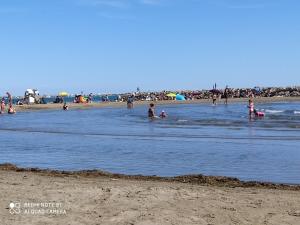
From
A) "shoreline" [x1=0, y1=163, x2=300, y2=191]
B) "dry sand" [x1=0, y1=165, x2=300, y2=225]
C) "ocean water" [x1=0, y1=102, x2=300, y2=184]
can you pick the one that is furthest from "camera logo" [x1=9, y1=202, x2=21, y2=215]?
"ocean water" [x1=0, y1=102, x2=300, y2=184]

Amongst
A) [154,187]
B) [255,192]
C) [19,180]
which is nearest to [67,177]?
[19,180]

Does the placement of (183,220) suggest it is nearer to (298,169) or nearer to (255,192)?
(255,192)

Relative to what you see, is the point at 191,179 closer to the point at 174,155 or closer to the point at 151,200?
the point at 151,200

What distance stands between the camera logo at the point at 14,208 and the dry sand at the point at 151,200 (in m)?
0.05

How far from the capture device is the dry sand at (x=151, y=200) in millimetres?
7016

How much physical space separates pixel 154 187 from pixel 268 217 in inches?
102

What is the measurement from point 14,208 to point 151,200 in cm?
204

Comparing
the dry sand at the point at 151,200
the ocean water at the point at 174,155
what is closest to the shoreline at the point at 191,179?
the dry sand at the point at 151,200

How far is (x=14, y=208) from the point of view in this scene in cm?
741

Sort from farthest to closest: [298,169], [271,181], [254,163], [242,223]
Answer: [254,163] < [298,169] < [271,181] < [242,223]

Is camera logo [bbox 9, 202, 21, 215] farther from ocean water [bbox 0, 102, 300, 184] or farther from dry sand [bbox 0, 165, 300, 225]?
ocean water [bbox 0, 102, 300, 184]

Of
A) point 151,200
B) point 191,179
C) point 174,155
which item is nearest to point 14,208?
point 151,200

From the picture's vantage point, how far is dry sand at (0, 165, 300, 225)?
7.02 meters

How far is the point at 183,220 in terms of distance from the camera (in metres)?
6.97
